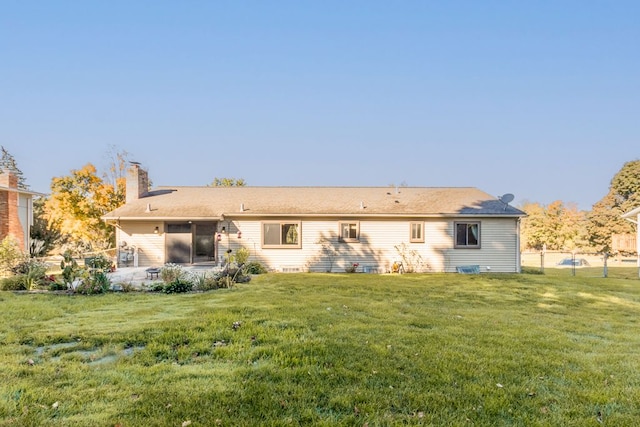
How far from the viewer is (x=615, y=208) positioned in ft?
98.0

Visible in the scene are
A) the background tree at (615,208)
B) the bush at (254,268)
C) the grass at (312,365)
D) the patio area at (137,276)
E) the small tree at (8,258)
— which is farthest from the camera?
the background tree at (615,208)

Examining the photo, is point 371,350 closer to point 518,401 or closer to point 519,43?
point 518,401

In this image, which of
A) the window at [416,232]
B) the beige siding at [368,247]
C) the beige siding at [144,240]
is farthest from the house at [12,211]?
the window at [416,232]

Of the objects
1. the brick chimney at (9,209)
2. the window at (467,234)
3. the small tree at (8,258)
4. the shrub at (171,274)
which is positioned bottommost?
the shrub at (171,274)

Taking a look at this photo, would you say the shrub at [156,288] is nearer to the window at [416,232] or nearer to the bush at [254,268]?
the bush at [254,268]

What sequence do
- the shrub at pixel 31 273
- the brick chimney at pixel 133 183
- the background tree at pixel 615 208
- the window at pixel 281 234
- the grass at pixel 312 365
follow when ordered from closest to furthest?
the grass at pixel 312 365 < the shrub at pixel 31 273 < the window at pixel 281 234 < the brick chimney at pixel 133 183 < the background tree at pixel 615 208

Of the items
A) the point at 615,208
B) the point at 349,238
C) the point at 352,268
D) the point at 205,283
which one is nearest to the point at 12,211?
the point at 205,283

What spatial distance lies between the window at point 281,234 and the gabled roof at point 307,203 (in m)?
0.53

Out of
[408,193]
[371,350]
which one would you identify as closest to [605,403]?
[371,350]

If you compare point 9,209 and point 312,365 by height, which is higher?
point 9,209

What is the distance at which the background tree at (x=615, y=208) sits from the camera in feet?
94.4

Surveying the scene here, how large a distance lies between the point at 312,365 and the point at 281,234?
1169 centimetres

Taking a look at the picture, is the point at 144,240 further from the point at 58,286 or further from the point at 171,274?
the point at 58,286

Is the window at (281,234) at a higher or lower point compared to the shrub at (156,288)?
higher
